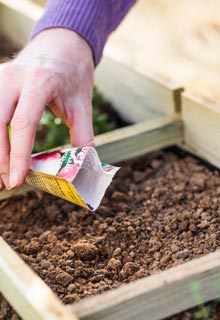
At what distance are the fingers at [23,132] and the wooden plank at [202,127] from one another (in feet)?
1.93

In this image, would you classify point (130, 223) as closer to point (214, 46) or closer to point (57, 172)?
point (57, 172)

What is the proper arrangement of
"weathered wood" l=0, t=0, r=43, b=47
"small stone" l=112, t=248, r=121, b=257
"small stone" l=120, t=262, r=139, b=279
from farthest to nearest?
1. "weathered wood" l=0, t=0, r=43, b=47
2. "small stone" l=112, t=248, r=121, b=257
3. "small stone" l=120, t=262, r=139, b=279

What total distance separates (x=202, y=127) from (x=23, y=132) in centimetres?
70

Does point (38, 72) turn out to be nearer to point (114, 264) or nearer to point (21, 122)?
point (21, 122)

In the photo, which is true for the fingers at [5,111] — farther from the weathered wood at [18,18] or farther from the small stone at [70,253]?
the weathered wood at [18,18]

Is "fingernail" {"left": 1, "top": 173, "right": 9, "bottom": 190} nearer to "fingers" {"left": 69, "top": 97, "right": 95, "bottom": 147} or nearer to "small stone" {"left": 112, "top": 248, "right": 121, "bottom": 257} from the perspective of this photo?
"fingers" {"left": 69, "top": 97, "right": 95, "bottom": 147}

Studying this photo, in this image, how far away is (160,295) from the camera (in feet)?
4.70

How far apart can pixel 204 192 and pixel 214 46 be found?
57.5 inches

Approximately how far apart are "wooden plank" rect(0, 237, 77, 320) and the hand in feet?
0.86

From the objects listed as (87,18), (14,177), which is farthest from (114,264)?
(87,18)

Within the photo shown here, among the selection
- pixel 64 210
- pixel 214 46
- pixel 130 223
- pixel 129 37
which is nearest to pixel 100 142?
pixel 64 210

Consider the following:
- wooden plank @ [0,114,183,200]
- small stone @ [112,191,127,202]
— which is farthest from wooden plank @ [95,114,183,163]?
small stone @ [112,191,127,202]

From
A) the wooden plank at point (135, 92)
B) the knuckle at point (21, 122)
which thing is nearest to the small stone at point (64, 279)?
the knuckle at point (21, 122)

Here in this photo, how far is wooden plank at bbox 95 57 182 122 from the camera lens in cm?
248
